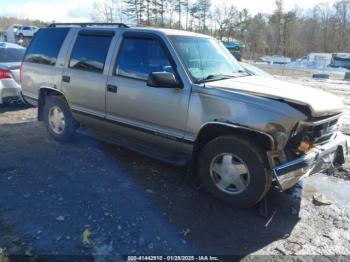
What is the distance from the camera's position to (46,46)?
5656 millimetres

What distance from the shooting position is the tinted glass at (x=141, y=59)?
412 cm

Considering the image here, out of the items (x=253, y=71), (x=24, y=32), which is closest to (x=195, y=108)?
(x=253, y=71)

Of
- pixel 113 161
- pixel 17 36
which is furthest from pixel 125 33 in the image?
pixel 17 36

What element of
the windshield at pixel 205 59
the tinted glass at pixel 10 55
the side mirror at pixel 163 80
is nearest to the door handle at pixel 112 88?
the side mirror at pixel 163 80

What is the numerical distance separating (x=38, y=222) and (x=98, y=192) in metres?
0.82

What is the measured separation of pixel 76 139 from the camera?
581 cm

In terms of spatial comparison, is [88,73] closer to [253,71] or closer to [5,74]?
[253,71]

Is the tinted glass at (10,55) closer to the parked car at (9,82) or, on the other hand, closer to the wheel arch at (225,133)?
the parked car at (9,82)

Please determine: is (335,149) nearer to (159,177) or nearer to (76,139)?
(159,177)

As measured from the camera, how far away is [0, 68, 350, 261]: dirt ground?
3.00 m

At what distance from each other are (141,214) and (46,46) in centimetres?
370

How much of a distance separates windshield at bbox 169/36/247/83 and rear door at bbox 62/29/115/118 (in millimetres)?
1160

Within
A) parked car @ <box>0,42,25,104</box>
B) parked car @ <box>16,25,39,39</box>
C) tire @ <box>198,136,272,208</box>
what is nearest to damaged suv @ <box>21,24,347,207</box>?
tire @ <box>198,136,272,208</box>

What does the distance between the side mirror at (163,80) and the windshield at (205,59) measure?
24 cm
